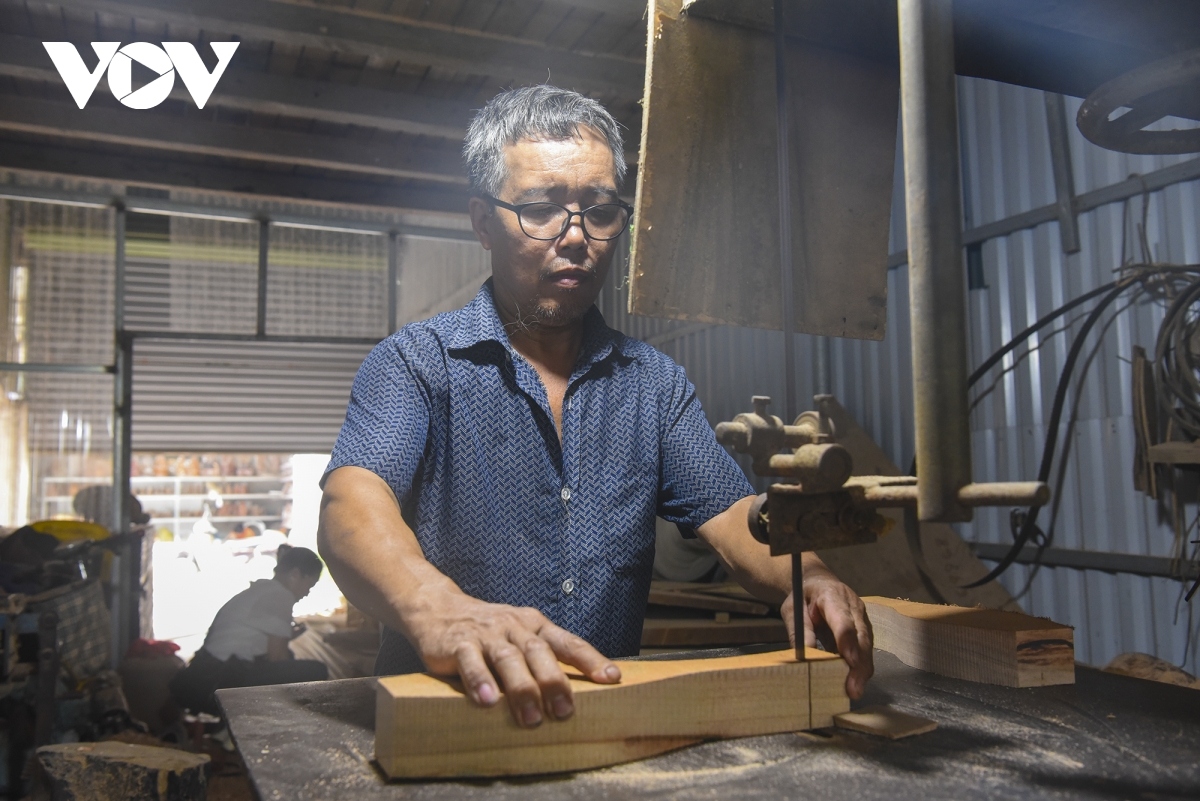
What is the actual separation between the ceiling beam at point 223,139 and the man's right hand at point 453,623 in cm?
438

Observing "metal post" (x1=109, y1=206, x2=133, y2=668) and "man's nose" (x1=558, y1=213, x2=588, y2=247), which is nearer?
"man's nose" (x1=558, y1=213, x2=588, y2=247)

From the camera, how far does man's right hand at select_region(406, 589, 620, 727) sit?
1.09m

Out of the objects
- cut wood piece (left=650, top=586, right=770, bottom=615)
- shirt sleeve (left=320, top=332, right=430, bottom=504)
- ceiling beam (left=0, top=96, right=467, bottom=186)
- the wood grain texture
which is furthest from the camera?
ceiling beam (left=0, top=96, right=467, bottom=186)

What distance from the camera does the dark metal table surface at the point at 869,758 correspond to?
104 centimetres

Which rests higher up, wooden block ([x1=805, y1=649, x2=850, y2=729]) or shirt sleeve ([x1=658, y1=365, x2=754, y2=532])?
shirt sleeve ([x1=658, y1=365, x2=754, y2=532])

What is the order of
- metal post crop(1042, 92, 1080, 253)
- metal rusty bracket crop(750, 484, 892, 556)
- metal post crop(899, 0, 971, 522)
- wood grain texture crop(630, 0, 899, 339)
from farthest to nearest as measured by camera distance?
metal post crop(1042, 92, 1080, 253) → wood grain texture crop(630, 0, 899, 339) → metal rusty bracket crop(750, 484, 892, 556) → metal post crop(899, 0, 971, 522)

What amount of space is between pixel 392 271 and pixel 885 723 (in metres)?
6.56

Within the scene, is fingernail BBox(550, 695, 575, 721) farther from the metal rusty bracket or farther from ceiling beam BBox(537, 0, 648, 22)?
ceiling beam BBox(537, 0, 648, 22)

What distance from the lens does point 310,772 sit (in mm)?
1118

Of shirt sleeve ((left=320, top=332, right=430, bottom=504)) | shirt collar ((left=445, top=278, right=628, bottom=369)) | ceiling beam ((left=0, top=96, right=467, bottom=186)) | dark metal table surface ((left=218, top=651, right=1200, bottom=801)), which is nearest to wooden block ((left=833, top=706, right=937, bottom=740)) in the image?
dark metal table surface ((left=218, top=651, right=1200, bottom=801))

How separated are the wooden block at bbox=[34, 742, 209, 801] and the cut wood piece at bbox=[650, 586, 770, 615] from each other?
2.77 m

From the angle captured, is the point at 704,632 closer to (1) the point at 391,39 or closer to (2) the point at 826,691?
(2) the point at 826,691

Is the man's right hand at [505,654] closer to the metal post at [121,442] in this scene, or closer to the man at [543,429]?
the man at [543,429]

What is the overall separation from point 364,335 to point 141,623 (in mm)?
2924
